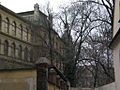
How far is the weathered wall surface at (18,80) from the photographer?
532 inches

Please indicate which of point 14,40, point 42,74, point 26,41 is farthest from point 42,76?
point 26,41

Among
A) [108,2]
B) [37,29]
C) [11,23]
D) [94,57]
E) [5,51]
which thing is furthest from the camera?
[11,23]

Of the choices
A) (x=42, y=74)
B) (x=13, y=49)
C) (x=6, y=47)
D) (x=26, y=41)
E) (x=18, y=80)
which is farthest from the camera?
(x=26, y=41)

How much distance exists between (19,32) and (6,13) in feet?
18.8

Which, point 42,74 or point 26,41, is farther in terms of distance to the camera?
point 26,41

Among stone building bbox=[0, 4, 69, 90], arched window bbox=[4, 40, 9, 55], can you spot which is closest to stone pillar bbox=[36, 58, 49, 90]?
stone building bbox=[0, 4, 69, 90]

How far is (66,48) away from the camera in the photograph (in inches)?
1658

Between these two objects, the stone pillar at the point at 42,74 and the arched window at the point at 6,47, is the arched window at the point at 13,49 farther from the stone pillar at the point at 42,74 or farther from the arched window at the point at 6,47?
the stone pillar at the point at 42,74

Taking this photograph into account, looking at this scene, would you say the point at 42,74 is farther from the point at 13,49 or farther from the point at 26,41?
the point at 26,41

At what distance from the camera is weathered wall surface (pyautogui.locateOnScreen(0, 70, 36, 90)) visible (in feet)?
44.3

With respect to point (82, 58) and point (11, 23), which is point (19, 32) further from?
point (82, 58)

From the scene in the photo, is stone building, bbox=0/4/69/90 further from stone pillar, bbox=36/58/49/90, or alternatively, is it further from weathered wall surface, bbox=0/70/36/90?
stone pillar, bbox=36/58/49/90

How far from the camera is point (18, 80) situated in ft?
45.2

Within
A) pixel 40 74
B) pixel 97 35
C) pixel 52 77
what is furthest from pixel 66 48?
pixel 40 74
